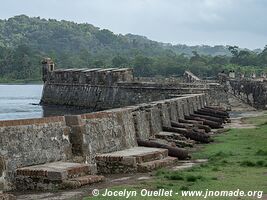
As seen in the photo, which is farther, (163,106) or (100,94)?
(100,94)

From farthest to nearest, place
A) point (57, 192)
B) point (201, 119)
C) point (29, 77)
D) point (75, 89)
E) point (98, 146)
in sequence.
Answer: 1. point (29, 77)
2. point (75, 89)
3. point (201, 119)
4. point (98, 146)
5. point (57, 192)

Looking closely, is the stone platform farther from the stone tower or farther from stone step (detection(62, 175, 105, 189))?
the stone tower

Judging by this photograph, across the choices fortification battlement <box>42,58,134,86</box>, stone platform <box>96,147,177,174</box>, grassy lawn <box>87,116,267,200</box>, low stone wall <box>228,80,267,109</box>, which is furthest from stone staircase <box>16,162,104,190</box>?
fortification battlement <box>42,58,134,86</box>

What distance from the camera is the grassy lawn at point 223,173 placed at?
9984 mm

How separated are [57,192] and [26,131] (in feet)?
4.98

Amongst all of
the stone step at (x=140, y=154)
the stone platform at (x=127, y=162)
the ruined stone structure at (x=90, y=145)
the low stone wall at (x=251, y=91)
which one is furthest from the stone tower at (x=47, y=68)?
the stone platform at (x=127, y=162)

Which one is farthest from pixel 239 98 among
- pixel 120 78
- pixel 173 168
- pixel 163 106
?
pixel 173 168

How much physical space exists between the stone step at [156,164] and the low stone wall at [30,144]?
1.49 meters

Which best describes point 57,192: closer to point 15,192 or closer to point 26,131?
point 15,192

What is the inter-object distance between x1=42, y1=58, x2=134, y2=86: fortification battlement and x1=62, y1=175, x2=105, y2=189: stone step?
116ft

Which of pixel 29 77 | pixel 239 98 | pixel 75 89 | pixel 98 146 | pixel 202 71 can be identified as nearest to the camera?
pixel 98 146

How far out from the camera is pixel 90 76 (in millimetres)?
50094

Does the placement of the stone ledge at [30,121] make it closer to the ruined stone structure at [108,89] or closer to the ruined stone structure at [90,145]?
the ruined stone structure at [90,145]

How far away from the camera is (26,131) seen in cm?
1086
